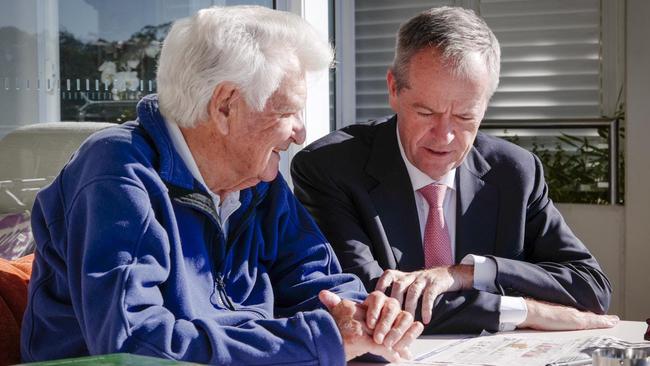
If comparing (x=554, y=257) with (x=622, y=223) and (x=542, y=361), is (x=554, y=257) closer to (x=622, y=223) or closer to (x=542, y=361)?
(x=542, y=361)

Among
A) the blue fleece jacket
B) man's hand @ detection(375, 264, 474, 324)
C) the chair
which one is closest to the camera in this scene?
the blue fleece jacket

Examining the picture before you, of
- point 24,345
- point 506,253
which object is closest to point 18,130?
point 24,345

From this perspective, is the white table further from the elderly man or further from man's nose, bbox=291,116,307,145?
man's nose, bbox=291,116,307,145

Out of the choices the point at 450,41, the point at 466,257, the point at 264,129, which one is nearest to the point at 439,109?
the point at 450,41

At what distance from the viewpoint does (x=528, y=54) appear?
5.51 meters

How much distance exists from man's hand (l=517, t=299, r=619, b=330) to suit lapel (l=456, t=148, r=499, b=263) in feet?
0.91

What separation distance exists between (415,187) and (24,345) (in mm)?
1162

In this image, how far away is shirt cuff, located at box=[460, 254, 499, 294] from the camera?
241 cm

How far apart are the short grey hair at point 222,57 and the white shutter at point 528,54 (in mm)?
3778

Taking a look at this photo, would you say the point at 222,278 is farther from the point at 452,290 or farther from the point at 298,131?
the point at 452,290

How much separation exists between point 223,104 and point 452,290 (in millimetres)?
810

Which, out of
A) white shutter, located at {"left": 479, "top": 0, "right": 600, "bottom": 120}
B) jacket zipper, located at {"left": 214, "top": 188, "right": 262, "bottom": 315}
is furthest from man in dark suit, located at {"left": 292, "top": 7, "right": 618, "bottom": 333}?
white shutter, located at {"left": 479, "top": 0, "right": 600, "bottom": 120}

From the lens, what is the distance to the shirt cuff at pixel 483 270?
7.90ft

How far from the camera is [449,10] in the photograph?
2.58 metres
